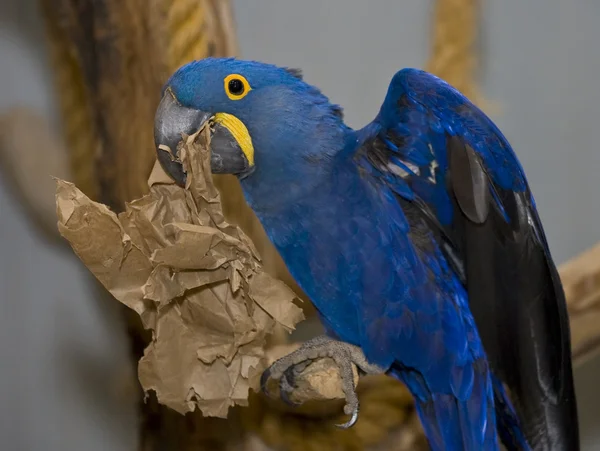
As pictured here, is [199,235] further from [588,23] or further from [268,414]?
[588,23]

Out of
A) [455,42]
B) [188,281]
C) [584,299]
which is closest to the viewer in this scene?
[188,281]

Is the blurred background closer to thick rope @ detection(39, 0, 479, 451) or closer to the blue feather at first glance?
thick rope @ detection(39, 0, 479, 451)

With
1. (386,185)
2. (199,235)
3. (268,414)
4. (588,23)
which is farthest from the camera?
(588,23)

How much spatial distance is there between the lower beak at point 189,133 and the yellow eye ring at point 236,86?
0.03 m

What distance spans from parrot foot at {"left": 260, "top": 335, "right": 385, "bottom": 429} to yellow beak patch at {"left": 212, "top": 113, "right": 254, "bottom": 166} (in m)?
0.25

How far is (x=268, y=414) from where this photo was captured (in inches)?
43.8

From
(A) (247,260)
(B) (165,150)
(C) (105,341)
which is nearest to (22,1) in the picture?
(C) (105,341)

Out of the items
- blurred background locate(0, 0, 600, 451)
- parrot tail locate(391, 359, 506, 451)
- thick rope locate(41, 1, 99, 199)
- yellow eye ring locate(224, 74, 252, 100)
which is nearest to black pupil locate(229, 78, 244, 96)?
yellow eye ring locate(224, 74, 252, 100)

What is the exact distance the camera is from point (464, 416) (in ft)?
2.67

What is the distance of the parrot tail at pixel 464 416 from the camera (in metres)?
0.81

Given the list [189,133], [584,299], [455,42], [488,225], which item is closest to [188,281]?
[189,133]

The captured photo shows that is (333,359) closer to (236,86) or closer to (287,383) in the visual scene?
(287,383)

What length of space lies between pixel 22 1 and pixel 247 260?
96 cm

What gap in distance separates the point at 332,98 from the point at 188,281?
0.83 metres
